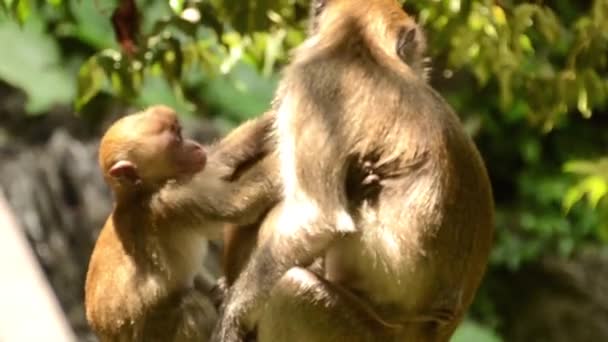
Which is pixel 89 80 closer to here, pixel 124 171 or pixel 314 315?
pixel 124 171

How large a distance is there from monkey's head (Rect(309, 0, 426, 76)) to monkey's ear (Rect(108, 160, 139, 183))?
519 mm

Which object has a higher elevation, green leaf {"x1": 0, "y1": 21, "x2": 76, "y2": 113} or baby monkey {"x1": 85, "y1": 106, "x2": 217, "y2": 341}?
baby monkey {"x1": 85, "y1": 106, "x2": 217, "y2": 341}

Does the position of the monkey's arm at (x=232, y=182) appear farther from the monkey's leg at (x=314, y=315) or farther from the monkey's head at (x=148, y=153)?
the monkey's leg at (x=314, y=315)

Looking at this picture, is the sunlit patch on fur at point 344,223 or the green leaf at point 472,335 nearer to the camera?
the sunlit patch on fur at point 344,223

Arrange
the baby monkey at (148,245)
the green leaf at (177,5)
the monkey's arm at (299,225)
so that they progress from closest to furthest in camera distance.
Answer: the monkey's arm at (299,225) < the baby monkey at (148,245) < the green leaf at (177,5)

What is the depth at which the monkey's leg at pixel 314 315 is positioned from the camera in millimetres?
2777

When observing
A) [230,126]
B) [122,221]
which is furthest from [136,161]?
[230,126]

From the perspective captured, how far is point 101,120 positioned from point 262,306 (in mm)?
3854

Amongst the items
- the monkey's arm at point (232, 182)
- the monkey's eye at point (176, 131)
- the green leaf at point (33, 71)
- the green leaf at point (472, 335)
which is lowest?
the green leaf at point (472, 335)

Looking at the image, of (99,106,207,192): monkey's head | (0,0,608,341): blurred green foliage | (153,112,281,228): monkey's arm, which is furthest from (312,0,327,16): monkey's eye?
(0,0,608,341): blurred green foliage

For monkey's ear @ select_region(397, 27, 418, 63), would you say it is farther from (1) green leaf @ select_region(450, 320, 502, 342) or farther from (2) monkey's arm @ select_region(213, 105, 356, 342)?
(1) green leaf @ select_region(450, 320, 502, 342)

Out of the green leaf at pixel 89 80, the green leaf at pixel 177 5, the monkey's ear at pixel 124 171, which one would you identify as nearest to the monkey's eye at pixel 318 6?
the monkey's ear at pixel 124 171

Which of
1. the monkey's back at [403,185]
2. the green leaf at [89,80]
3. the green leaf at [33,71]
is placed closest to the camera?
the monkey's back at [403,185]

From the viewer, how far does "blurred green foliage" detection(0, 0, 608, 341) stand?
12.8ft
